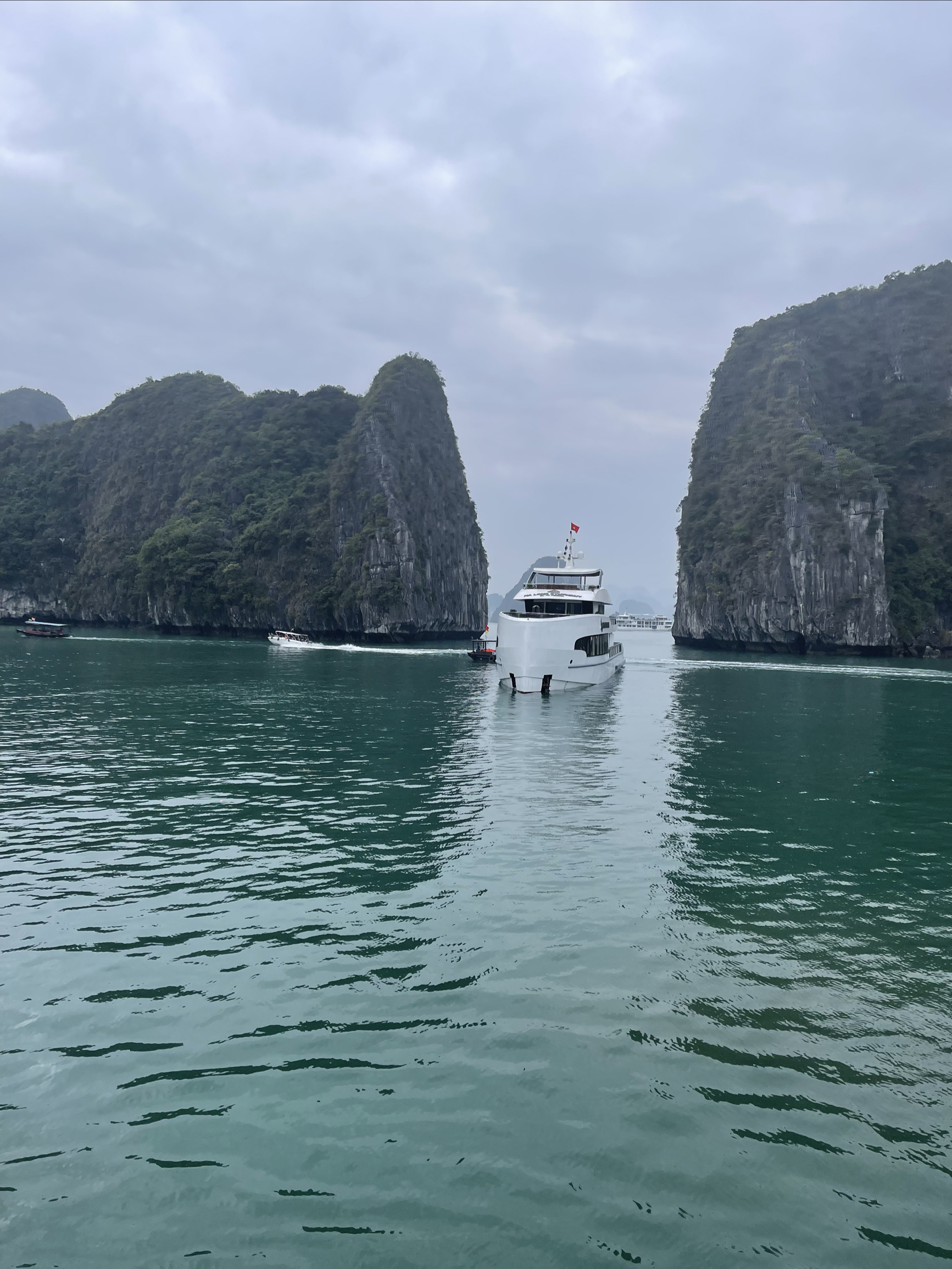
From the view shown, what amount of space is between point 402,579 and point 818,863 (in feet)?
359

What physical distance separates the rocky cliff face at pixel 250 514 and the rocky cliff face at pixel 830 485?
48587mm

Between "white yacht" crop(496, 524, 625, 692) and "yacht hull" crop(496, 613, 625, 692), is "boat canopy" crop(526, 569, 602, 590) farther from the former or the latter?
"yacht hull" crop(496, 613, 625, 692)

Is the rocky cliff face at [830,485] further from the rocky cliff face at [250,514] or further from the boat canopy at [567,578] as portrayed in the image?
the boat canopy at [567,578]

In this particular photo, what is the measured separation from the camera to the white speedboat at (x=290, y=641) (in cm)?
9244

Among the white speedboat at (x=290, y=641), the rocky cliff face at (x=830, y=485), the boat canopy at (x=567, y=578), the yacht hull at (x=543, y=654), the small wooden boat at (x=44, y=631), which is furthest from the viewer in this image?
the rocky cliff face at (x=830, y=485)

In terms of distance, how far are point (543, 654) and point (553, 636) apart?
1.44 m

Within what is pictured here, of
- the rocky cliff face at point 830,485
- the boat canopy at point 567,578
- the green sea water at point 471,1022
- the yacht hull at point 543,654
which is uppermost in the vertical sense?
the rocky cliff face at point 830,485

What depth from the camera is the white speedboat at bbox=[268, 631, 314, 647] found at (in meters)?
92.4

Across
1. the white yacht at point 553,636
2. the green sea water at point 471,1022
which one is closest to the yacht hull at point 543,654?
the white yacht at point 553,636

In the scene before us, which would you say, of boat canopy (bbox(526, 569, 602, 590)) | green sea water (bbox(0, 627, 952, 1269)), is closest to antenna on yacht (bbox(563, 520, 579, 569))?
boat canopy (bbox(526, 569, 602, 590))

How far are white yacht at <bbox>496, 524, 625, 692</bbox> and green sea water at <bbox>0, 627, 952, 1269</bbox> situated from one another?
24.9 meters

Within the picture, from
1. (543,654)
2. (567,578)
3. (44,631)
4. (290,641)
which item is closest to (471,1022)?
(543,654)

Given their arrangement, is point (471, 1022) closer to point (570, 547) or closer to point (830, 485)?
point (570, 547)

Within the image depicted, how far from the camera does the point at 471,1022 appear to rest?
28.0 ft
